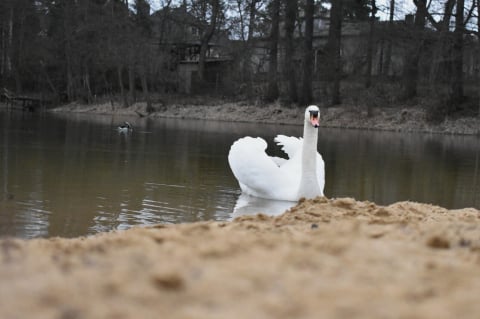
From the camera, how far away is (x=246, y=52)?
161 feet

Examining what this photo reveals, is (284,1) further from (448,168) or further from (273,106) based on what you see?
(448,168)

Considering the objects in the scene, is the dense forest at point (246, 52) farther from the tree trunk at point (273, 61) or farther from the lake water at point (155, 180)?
the lake water at point (155, 180)

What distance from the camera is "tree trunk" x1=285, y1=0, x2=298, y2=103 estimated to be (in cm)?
4350

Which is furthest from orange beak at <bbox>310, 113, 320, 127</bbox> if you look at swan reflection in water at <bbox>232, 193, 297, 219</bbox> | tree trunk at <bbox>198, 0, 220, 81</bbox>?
tree trunk at <bbox>198, 0, 220, 81</bbox>

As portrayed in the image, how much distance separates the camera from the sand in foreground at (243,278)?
295cm

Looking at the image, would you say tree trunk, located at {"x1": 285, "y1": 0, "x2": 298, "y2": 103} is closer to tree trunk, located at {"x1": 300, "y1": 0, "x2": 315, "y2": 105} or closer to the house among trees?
tree trunk, located at {"x1": 300, "y1": 0, "x2": 315, "y2": 105}

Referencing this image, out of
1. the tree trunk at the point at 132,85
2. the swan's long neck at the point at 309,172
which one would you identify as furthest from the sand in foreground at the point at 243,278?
the tree trunk at the point at 132,85

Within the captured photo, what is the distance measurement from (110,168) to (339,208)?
7.70 meters

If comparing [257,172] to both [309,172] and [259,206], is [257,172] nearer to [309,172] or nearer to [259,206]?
[259,206]

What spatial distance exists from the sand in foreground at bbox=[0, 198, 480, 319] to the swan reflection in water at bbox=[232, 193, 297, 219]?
535 centimetres

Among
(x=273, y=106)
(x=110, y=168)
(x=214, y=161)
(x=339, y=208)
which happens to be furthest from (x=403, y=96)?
(x=339, y=208)

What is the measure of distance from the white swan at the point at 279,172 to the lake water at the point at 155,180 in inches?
9.6

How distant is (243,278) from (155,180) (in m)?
9.95

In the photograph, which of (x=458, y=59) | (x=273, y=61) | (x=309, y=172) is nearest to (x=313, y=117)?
(x=309, y=172)
